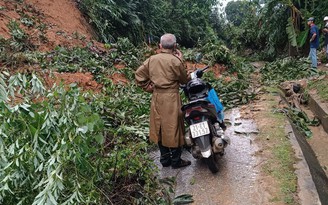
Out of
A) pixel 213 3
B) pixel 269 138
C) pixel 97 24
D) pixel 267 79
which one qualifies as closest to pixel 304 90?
pixel 267 79

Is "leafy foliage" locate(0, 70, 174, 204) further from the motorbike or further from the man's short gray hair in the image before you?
the man's short gray hair

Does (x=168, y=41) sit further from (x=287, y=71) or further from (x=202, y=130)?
(x=287, y=71)

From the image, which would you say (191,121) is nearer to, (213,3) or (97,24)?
(97,24)

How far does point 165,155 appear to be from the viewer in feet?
14.9

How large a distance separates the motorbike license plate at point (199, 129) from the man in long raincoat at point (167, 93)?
0.78ft

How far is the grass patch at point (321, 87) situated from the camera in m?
7.08

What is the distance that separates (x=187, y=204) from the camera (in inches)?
142

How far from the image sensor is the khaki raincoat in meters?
4.16

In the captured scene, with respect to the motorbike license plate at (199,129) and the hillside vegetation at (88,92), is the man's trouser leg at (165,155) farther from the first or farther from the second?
the motorbike license plate at (199,129)

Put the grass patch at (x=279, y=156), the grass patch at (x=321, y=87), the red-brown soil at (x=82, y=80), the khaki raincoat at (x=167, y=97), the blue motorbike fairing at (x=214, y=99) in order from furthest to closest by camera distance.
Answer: the red-brown soil at (x=82, y=80)
the grass patch at (x=321, y=87)
the blue motorbike fairing at (x=214, y=99)
the khaki raincoat at (x=167, y=97)
the grass patch at (x=279, y=156)

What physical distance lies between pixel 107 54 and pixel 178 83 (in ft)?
22.1

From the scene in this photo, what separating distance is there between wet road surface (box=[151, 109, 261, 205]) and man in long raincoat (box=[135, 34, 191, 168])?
44 cm

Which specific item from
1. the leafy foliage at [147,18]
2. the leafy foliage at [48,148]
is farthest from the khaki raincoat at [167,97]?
the leafy foliage at [147,18]

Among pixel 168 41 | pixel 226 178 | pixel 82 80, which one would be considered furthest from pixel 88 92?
pixel 82 80
